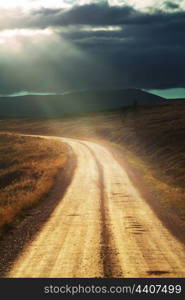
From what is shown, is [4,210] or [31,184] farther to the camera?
[31,184]

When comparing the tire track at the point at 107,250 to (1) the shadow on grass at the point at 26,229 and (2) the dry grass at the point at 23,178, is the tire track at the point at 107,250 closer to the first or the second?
(1) the shadow on grass at the point at 26,229

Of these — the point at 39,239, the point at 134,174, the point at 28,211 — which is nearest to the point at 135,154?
the point at 134,174

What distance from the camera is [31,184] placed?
26.8 metres

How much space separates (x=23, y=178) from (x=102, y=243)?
18.2 meters

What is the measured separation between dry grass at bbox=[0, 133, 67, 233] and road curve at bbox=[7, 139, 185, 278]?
202cm

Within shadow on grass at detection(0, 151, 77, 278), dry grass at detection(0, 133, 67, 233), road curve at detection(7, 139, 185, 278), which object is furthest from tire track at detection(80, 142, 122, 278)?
dry grass at detection(0, 133, 67, 233)

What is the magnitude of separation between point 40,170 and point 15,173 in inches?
123

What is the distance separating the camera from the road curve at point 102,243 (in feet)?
37.5

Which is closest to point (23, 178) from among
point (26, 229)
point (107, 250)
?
point (26, 229)

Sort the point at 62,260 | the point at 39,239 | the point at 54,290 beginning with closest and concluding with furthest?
the point at 54,290
the point at 62,260
the point at 39,239

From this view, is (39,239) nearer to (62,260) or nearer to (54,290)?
(62,260)

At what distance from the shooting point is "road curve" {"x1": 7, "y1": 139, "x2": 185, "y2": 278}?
37.5ft

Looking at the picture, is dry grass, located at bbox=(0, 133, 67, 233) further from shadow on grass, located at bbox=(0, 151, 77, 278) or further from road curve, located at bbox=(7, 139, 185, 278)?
road curve, located at bbox=(7, 139, 185, 278)

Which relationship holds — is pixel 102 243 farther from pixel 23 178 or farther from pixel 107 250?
pixel 23 178
